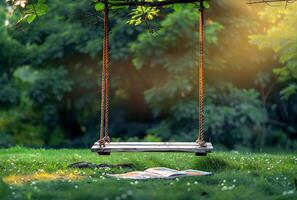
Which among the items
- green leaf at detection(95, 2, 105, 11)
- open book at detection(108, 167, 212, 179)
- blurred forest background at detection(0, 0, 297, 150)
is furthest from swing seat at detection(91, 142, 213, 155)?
blurred forest background at detection(0, 0, 297, 150)

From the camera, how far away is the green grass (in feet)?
27.3

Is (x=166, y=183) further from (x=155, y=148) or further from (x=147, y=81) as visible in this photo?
(x=147, y=81)

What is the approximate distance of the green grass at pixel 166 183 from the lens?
833 centimetres

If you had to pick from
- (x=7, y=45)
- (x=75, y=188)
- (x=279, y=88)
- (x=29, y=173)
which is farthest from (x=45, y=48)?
(x=75, y=188)

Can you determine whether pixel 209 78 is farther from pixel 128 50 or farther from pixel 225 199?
pixel 225 199

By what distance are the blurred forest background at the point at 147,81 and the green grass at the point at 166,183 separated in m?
A: 8.65

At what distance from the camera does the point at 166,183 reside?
31.4ft

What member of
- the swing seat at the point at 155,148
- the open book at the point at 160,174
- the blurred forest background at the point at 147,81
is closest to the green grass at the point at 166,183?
the open book at the point at 160,174

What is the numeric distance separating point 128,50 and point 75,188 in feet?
51.4

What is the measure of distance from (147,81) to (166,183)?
655 inches

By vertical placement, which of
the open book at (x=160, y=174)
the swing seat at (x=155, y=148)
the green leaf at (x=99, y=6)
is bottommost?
the open book at (x=160, y=174)

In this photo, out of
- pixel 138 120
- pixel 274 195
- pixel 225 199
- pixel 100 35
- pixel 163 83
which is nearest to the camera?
pixel 225 199

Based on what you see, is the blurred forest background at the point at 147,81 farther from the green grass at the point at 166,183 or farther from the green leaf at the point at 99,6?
the green leaf at the point at 99,6

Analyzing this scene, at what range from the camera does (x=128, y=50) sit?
24.1 metres
